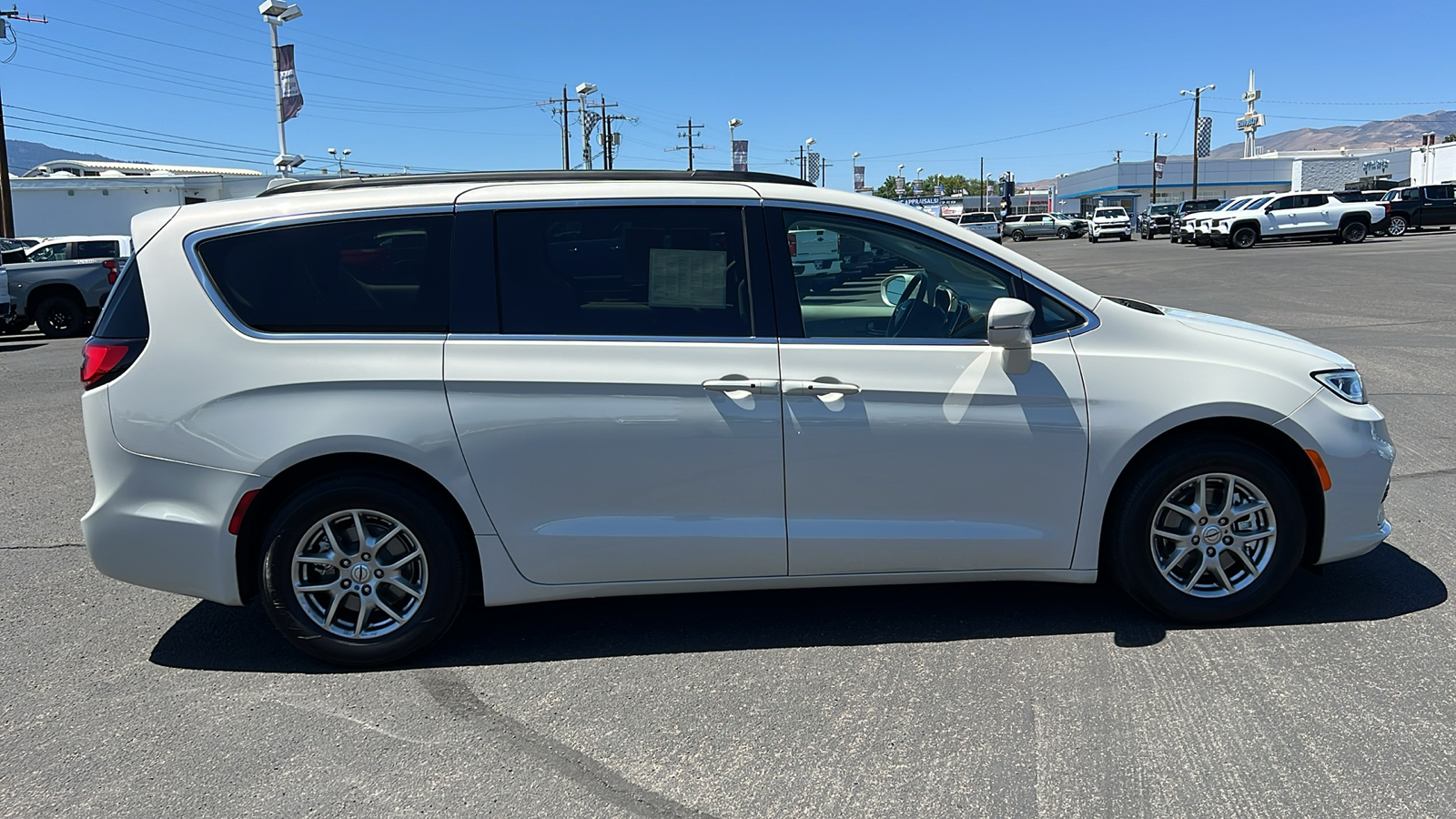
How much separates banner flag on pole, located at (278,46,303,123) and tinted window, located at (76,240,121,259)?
9169 mm

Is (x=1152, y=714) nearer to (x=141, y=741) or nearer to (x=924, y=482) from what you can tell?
(x=924, y=482)

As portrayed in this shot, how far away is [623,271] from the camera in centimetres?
395

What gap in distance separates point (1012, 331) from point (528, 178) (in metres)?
1.97

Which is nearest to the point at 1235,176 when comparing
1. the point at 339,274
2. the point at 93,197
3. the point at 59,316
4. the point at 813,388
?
the point at 93,197

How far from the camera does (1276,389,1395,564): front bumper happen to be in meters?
3.99

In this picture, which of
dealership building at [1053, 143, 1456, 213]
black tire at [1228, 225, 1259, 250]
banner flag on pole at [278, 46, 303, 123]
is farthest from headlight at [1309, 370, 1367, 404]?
dealership building at [1053, 143, 1456, 213]

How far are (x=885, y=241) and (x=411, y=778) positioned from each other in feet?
8.35

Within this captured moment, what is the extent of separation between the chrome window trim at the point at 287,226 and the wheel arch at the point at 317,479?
44 centimetres

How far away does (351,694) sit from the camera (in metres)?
3.76

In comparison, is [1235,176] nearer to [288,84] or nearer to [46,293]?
[288,84]

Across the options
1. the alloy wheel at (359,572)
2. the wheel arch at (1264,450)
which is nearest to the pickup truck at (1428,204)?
the wheel arch at (1264,450)

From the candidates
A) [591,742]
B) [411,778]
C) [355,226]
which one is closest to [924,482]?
[591,742]

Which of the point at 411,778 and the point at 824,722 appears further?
the point at 824,722

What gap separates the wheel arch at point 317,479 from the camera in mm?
3855
